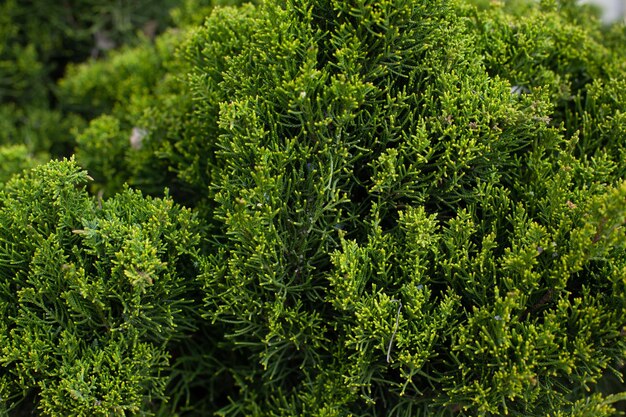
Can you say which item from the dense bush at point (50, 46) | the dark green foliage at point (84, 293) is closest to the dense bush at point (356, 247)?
the dark green foliage at point (84, 293)

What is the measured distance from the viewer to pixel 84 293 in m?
2.44

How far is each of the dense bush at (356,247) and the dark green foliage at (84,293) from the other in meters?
0.01

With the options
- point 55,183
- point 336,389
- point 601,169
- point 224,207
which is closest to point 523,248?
point 601,169

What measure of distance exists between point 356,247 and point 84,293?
1.17 m

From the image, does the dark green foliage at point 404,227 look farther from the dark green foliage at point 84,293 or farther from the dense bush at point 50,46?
the dense bush at point 50,46

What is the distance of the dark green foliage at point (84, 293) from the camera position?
2438 millimetres

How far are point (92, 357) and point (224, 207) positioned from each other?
87cm

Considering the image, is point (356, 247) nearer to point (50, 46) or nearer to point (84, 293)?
point (84, 293)

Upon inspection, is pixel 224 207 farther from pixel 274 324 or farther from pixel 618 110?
pixel 618 110

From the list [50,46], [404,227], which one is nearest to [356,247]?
[404,227]

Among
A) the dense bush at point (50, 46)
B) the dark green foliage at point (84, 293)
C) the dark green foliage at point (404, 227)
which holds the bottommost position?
the dense bush at point (50, 46)

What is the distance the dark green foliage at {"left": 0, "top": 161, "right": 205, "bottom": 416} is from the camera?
244 centimetres

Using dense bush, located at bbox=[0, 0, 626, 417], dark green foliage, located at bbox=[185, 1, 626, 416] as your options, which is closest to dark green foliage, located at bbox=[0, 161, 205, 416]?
dense bush, located at bbox=[0, 0, 626, 417]

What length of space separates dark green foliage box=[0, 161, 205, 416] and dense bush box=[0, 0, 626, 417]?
0.04 ft
